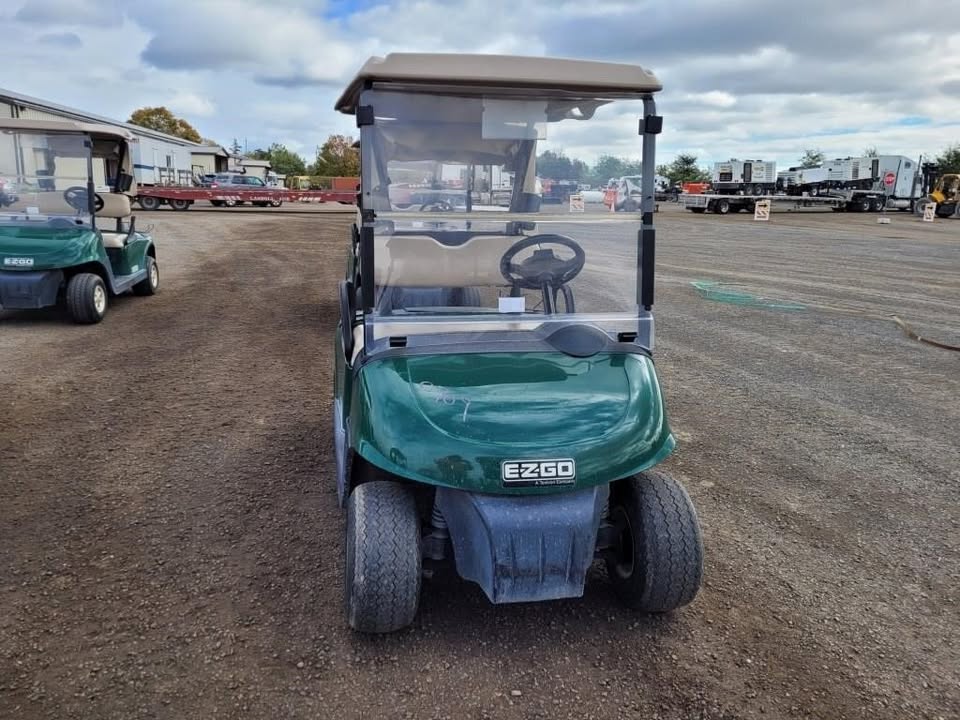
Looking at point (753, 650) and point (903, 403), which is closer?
point (753, 650)

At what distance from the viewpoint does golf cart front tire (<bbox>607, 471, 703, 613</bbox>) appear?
8.76ft

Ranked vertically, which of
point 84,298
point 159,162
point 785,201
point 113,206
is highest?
point 159,162

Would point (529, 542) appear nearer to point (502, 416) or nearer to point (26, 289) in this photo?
point (502, 416)

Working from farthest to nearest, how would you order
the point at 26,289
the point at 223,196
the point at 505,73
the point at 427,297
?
the point at 223,196, the point at 26,289, the point at 427,297, the point at 505,73

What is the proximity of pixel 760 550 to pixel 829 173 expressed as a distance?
40.1 m

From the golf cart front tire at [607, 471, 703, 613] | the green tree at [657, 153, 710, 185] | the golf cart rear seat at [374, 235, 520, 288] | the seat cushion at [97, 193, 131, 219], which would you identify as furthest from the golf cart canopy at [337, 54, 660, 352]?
the green tree at [657, 153, 710, 185]

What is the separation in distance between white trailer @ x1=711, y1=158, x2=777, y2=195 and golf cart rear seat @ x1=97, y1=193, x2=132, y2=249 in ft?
105

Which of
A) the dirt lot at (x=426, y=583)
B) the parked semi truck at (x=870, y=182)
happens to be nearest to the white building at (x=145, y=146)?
the dirt lot at (x=426, y=583)

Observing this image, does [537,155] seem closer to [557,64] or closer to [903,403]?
[557,64]

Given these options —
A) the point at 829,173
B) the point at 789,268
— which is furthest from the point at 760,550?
the point at 829,173

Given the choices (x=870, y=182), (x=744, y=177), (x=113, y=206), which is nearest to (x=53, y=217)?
(x=113, y=206)

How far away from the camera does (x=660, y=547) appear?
267 cm

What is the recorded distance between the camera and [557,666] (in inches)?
101

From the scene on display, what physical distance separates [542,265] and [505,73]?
2.75 ft
